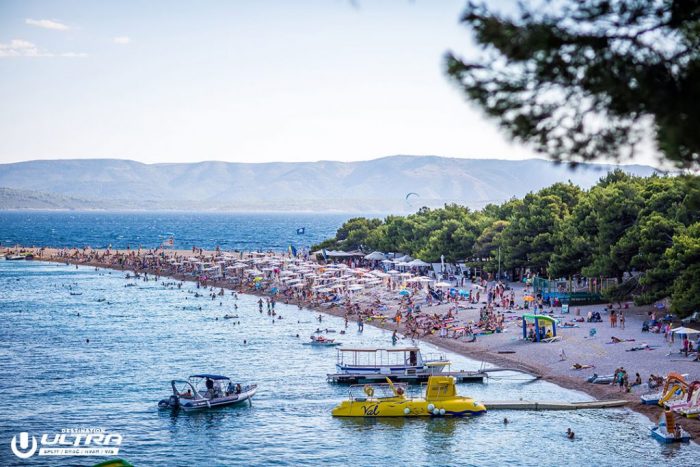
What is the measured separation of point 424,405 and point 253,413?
714 cm

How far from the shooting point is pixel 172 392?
37.8m

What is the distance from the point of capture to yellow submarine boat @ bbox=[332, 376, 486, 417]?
33.7m

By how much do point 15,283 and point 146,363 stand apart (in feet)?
167

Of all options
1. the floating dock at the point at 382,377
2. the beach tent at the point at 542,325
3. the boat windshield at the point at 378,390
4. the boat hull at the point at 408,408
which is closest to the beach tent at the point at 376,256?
the beach tent at the point at 542,325

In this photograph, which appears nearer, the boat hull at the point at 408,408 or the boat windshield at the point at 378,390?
the boat hull at the point at 408,408

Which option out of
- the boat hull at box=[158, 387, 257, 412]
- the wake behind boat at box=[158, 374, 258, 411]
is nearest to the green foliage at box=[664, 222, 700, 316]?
the wake behind boat at box=[158, 374, 258, 411]

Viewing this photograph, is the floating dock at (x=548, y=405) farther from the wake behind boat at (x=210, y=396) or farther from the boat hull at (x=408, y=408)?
the wake behind boat at (x=210, y=396)

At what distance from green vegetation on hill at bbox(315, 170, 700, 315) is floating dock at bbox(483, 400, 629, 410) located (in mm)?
9720

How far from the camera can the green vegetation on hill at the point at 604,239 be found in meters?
44.7

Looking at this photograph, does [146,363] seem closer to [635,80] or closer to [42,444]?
[42,444]

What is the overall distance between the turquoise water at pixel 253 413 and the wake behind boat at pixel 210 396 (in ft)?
1.66

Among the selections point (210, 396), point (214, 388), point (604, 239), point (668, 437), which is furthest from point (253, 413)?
point (604, 239)

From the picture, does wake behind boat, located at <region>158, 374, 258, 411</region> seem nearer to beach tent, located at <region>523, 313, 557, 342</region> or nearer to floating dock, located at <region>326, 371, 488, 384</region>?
floating dock, located at <region>326, 371, 488, 384</region>

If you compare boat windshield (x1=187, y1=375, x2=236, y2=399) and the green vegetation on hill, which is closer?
boat windshield (x1=187, y1=375, x2=236, y2=399)
